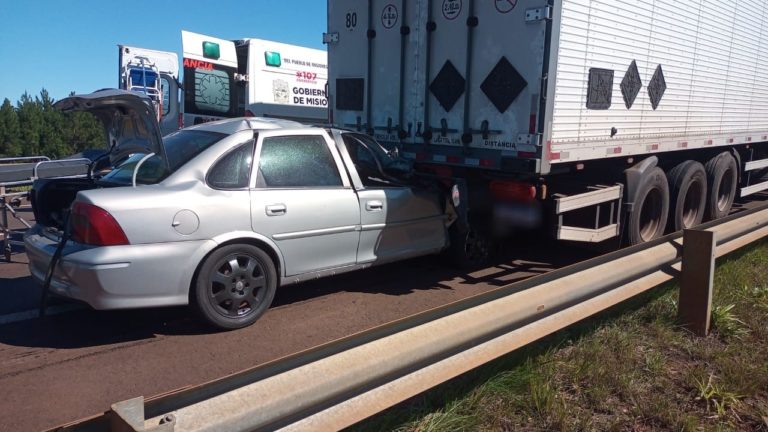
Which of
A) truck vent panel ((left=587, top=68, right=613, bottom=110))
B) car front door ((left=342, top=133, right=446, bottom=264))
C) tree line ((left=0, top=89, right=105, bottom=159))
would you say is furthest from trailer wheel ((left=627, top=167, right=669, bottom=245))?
tree line ((left=0, top=89, right=105, bottom=159))

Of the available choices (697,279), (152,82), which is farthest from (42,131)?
(697,279)

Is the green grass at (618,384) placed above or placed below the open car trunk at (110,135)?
below

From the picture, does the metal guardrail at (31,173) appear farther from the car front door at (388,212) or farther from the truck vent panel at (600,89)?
the truck vent panel at (600,89)

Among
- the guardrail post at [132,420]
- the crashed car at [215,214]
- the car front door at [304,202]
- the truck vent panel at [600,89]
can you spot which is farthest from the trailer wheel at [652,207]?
the guardrail post at [132,420]

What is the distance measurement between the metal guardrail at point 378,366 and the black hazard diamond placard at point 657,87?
4331 millimetres

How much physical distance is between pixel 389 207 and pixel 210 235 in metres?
1.80

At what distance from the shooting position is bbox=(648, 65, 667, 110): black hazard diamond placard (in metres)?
7.23

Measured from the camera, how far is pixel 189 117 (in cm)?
1184

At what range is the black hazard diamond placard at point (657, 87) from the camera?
7.23 m

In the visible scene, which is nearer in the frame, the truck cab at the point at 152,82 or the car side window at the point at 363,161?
the car side window at the point at 363,161

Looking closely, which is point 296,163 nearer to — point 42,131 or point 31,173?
point 31,173

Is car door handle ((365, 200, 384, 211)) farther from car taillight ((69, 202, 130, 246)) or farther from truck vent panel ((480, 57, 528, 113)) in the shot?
car taillight ((69, 202, 130, 246))

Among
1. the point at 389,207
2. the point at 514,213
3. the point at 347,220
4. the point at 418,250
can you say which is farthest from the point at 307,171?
the point at 514,213

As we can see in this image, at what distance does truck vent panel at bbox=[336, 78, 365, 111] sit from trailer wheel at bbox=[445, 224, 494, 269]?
214cm
